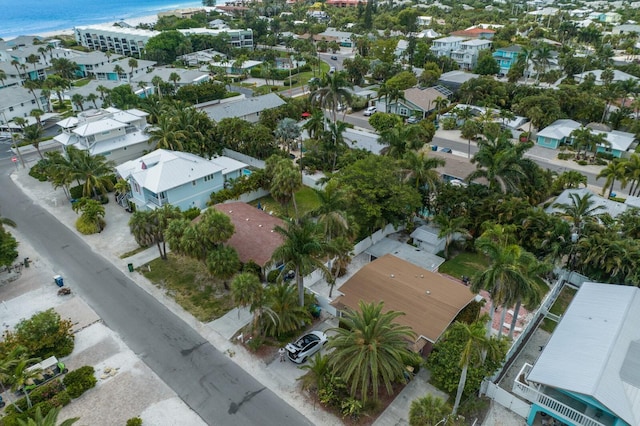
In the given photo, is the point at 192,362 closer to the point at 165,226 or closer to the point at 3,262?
the point at 165,226

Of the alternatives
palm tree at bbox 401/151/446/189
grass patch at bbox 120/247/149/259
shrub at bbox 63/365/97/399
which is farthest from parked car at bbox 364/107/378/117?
shrub at bbox 63/365/97/399

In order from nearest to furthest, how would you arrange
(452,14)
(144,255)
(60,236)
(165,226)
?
(165,226)
(144,255)
(60,236)
(452,14)

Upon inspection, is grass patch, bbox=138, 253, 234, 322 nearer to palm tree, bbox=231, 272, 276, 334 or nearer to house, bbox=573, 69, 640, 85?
palm tree, bbox=231, 272, 276, 334

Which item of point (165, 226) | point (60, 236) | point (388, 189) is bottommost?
point (60, 236)

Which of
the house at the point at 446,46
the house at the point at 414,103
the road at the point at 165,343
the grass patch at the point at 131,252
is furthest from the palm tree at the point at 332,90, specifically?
the house at the point at 446,46

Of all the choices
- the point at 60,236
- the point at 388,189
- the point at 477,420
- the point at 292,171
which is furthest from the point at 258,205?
the point at 477,420

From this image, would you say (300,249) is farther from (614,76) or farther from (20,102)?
(614,76)
